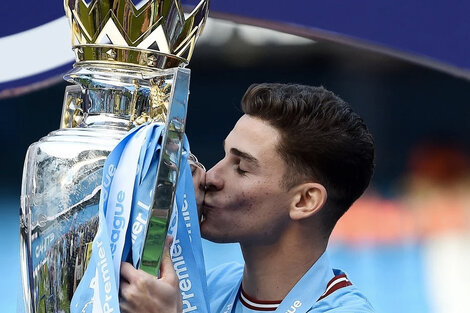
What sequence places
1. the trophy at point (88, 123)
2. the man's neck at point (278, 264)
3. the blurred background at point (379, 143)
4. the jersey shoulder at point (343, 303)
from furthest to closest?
the blurred background at point (379, 143)
the man's neck at point (278, 264)
the jersey shoulder at point (343, 303)
the trophy at point (88, 123)

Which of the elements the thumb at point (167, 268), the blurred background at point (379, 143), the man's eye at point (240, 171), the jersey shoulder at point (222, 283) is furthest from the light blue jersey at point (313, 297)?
the blurred background at point (379, 143)

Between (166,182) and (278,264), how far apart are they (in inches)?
19.0

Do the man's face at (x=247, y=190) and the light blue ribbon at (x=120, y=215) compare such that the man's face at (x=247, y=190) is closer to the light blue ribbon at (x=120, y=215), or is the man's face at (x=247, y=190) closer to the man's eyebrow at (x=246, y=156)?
the man's eyebrow at (x=246, y=156)

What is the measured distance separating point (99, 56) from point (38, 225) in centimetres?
27

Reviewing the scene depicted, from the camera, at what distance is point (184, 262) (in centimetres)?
148

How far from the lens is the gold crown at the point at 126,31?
1472 mm

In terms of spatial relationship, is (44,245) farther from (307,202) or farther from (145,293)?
(307,202)

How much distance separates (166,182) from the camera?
4.42ft

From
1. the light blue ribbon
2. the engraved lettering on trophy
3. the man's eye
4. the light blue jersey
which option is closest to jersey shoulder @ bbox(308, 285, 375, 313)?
the light blue jersey

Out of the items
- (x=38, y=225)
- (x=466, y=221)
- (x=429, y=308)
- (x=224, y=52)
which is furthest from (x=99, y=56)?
(x=466, y=221)

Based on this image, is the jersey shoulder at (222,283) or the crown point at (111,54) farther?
the jersey shoulder at (222,283)

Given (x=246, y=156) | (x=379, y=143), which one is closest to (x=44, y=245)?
(x=246, y=156)

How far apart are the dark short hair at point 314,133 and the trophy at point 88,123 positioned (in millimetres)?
272

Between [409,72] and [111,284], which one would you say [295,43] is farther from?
[111,284]
